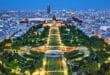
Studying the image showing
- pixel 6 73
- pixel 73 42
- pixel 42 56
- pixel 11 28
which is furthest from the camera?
pixel 11 28

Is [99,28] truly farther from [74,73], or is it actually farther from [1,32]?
[74,73]

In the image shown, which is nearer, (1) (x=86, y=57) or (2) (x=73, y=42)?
(1) (x=86, y=57)

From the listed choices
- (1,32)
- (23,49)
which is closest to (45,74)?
(23,49)

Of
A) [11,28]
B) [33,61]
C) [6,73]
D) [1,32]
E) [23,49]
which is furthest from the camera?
[11,28]

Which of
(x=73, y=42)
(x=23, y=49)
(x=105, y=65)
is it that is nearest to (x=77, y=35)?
(x=73, y=42)

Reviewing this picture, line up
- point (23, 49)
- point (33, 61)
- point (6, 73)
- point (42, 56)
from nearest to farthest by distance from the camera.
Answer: point (6, 73) < point (33, 61) < point (42, 56) < point (23, 49)

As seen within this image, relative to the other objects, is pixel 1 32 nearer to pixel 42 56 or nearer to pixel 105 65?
pixel 42 56

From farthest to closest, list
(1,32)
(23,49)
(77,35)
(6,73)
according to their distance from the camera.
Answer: (1,32)
(77,35)
(23,49)
(6,73)

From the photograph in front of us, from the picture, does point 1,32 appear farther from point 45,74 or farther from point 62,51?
point 45,74

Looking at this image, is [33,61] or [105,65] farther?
[33,61]
